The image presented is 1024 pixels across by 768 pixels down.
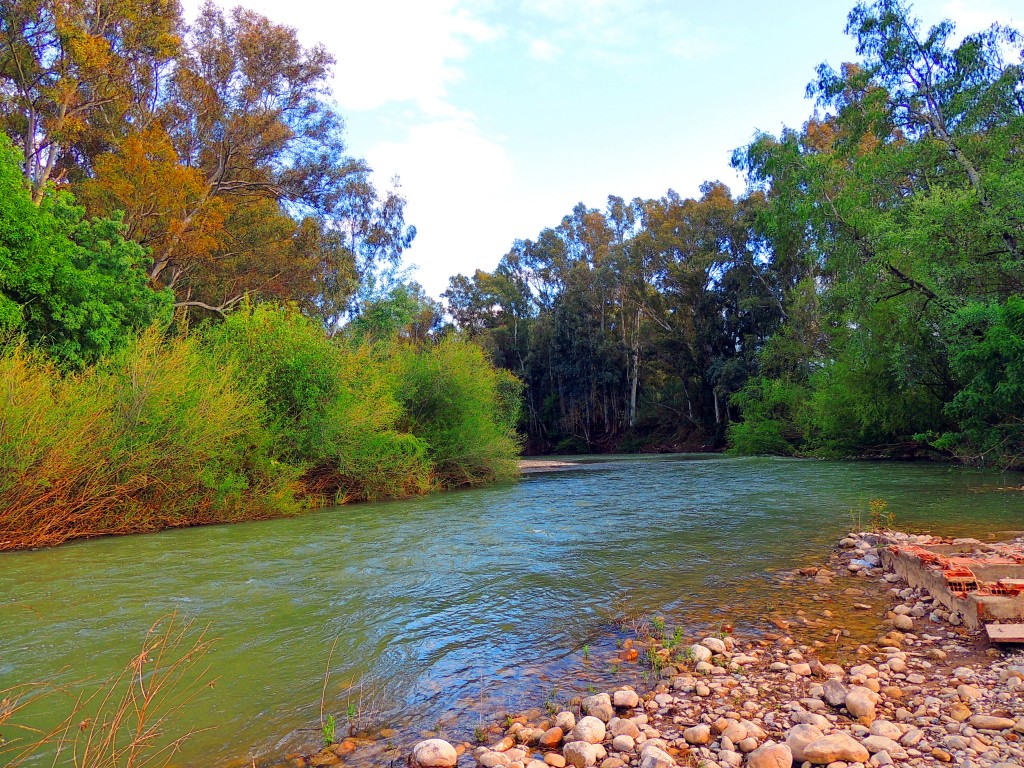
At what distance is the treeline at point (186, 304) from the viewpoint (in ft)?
38.3

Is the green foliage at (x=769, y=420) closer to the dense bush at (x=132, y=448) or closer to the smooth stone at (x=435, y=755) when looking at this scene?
the dense bush at (x=132, y=448)

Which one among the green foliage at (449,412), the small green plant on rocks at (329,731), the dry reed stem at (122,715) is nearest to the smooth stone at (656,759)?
the small green plant on rocks at (329,731)

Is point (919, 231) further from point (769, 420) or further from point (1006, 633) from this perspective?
point (769, 420)

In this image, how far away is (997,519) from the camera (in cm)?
1012

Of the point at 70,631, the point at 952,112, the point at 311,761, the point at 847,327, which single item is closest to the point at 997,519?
the point at 311,761

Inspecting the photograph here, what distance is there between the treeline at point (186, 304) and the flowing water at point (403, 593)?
4.82 ft

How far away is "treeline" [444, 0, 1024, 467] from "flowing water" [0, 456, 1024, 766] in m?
6.51

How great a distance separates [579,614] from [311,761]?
10.6 ft

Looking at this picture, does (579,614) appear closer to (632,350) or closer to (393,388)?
(393,388)

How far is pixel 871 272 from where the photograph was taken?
1942 cm

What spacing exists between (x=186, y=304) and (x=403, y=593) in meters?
19.9

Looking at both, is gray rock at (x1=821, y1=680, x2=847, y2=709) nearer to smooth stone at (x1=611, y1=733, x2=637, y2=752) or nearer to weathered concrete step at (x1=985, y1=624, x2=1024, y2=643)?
smooth stone at (x1=611, y1=733, x2=637, y2=752)

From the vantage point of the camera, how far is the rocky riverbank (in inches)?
123

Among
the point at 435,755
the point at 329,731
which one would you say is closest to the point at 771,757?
the point at 435,755
